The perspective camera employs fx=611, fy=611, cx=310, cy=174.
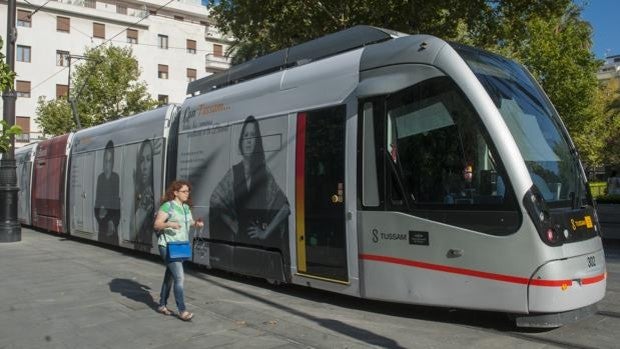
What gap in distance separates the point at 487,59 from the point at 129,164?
7892 millimetres

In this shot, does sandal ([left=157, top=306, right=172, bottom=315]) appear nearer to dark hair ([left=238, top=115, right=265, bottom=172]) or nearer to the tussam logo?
dark hair ([left=238, top=115, right=265, bottom=172])

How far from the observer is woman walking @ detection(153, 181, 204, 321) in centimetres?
639

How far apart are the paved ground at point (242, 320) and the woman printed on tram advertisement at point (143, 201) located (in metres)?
1.87

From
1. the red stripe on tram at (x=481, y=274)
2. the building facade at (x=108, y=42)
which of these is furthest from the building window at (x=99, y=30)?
the red stripe on tram at (x=481, y=274)

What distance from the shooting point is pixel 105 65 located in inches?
1305

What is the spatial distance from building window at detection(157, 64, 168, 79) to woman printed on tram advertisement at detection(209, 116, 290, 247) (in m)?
46.8

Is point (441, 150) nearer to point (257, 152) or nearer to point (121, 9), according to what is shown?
point (257, 152)

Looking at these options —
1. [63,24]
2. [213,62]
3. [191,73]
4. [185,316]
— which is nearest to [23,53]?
[63,24]

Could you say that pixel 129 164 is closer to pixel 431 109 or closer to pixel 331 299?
pixel 331 299

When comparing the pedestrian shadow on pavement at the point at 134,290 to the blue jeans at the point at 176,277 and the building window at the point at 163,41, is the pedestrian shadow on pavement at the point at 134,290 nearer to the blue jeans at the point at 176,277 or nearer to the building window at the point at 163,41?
the blue jeans at the point at 176,277

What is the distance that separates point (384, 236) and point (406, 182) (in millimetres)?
611

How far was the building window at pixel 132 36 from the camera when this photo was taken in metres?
51.7

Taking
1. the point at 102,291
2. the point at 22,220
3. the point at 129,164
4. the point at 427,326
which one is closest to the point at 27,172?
the point at 22,220

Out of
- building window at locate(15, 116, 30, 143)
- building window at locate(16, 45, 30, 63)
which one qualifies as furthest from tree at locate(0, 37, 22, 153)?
building window at locate(16, 45, 30, 63)
